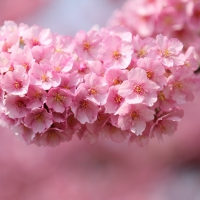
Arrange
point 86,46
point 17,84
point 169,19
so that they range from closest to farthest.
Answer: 1. point 17,84
2. point 86,46
3. point 169,19

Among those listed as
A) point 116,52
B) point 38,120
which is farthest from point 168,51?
point 38,120

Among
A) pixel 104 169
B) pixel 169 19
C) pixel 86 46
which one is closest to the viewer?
pixel 86 46

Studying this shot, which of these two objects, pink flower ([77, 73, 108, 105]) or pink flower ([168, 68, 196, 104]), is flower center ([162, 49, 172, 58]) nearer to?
pink flower ([168, 68, 196, 104])

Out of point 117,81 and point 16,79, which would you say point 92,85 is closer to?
point 117,81

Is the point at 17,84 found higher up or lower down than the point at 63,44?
lower down

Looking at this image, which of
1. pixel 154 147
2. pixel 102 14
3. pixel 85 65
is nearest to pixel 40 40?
pixel 85 65

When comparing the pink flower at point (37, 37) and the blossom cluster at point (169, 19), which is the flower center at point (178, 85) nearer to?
the pink flower at point (37, 37)

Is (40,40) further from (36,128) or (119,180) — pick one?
(119,180)
